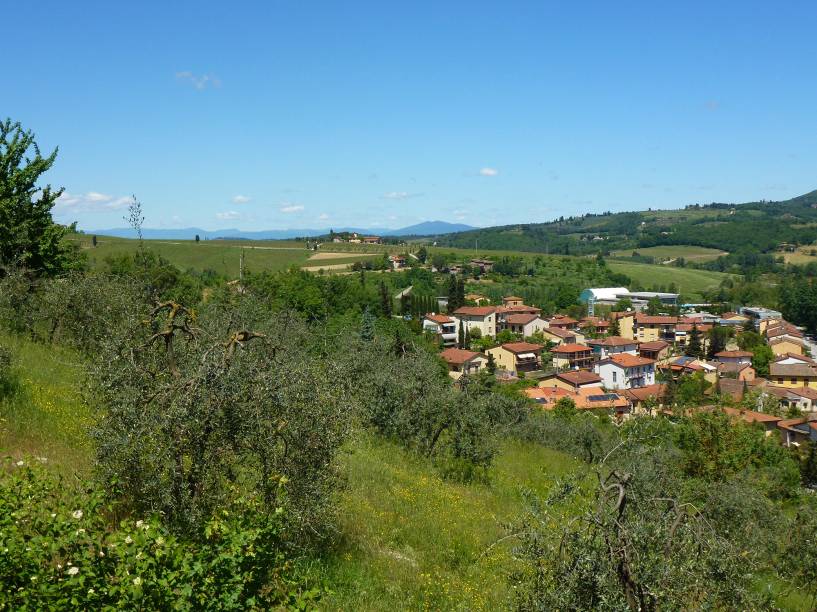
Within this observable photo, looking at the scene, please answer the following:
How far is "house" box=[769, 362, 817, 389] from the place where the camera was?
94.8 m

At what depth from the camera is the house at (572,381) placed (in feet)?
284

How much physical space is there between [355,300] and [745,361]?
228ft

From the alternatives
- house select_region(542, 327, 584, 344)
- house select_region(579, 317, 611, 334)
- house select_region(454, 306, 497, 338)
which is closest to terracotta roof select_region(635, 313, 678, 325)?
house select_region(579, 317, 611, 334)

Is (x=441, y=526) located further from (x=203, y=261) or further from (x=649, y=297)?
(x=649, y=297)

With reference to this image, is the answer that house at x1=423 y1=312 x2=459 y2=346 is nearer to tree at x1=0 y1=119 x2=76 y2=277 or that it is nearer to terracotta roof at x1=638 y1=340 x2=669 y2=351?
terracotta roof at x1=638 y1=340 x2=669 y2=351

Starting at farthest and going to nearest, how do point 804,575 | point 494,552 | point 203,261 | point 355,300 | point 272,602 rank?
point 203,261
point 355,300
point 804,575
point 494,552
point 272,602

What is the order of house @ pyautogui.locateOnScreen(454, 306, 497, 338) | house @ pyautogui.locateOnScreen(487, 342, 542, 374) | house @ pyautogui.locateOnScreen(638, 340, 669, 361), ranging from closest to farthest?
house @ pyautogui.locateOnScreen(487, 342, 542, 374)
house @ pyautogui.locateOnScreen(638, 340, 669, 361)
house @ pyautogui.locateOnScreen(454, 306, 497, 338)

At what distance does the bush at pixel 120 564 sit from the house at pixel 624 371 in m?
96.1

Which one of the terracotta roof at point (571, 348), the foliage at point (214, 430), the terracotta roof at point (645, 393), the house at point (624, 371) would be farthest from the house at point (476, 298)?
the foliage at point (214, 430)

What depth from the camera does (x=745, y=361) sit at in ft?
339

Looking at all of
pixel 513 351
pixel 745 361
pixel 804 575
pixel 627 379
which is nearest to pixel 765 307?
pixel 745 361

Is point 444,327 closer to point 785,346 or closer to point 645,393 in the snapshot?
point 645,393

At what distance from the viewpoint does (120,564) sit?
526 centimetres

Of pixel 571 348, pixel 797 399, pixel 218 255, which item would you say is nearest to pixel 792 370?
pixel 797 399
